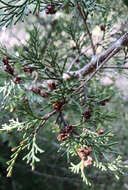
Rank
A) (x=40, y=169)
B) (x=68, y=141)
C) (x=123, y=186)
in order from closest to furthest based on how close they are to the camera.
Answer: (x=68, y=141)
(x=40, y=169)
(x=123, y=186)

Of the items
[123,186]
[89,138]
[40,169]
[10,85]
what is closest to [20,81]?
[10,85]

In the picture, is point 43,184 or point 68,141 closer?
point 68,141

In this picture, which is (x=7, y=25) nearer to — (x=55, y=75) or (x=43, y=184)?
(x=55, y=75)

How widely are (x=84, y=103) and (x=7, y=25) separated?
488mm

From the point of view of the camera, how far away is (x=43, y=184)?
2.46 m

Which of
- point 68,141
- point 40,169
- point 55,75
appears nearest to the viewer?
point 68,141

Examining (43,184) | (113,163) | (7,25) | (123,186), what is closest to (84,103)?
(113,163)

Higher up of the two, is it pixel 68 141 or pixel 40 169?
pixel 68 141

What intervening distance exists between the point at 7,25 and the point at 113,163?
0.73 meters

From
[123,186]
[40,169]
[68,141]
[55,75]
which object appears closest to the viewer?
[68,141]

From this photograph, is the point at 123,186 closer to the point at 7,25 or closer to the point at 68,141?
the point at 68,141

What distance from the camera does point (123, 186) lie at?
2.82 m

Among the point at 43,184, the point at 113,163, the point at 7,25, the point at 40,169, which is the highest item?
the point at 7,25

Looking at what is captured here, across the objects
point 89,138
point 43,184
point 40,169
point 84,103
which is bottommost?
point 43,184
